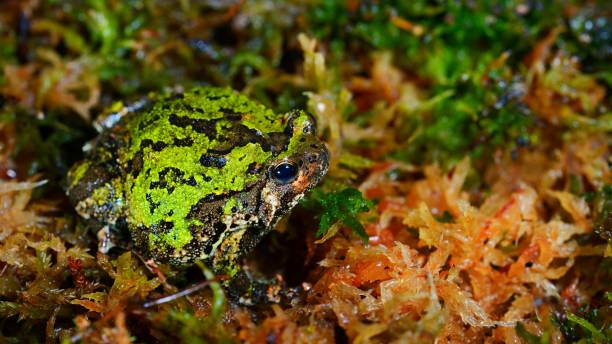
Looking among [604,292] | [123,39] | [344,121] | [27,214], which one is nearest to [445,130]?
[344,121]

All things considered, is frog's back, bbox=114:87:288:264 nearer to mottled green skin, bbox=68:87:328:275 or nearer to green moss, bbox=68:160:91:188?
mottled green skin, bbox=68:87:328:275

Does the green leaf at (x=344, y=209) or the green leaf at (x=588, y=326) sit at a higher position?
the green leaf at (x=344, y=209)

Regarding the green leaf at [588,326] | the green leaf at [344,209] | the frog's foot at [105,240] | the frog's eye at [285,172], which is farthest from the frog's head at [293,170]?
the green leaf at [588,326]

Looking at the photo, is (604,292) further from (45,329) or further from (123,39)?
(123,39)

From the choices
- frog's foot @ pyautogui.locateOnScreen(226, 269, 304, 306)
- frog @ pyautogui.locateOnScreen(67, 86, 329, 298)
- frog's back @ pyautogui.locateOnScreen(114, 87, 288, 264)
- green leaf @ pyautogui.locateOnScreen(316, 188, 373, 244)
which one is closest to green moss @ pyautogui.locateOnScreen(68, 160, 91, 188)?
frog @ pyautogui.locateOnScreen(67, 86, 329, 298)

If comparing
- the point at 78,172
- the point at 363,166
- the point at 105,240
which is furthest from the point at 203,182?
the point at 363,166

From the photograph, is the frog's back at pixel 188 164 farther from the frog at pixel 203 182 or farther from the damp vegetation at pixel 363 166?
the damp vegetation at pixel 363 166

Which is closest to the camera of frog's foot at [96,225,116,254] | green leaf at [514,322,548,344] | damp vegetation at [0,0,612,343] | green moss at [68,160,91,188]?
green leaf at [514,322,548,344]
